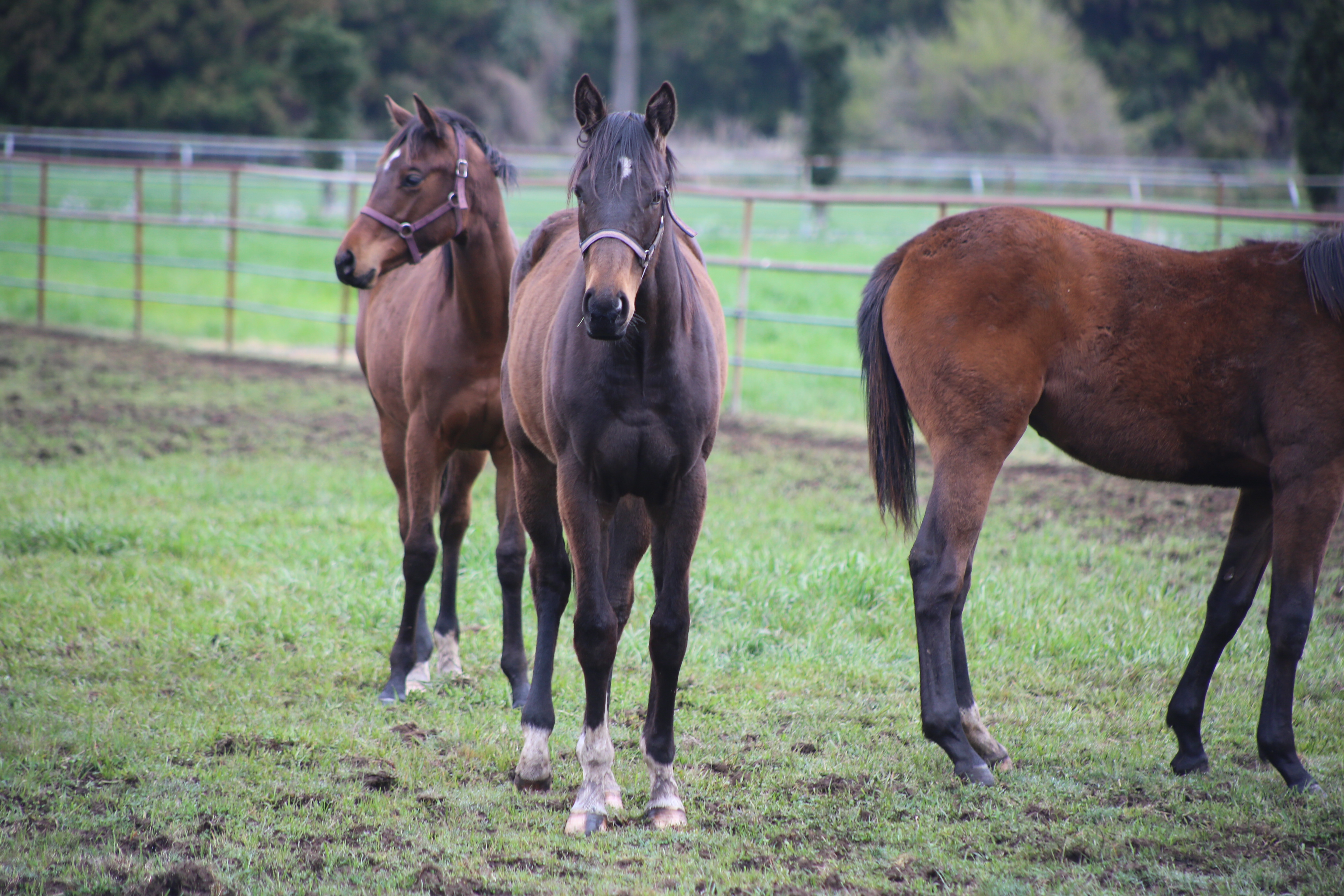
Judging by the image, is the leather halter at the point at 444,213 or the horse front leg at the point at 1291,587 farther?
the leather halter at the point at 444,213

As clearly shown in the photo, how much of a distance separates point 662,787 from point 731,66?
148ft

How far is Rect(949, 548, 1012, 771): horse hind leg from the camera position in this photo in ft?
11.0

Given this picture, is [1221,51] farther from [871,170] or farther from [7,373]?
[7,373]

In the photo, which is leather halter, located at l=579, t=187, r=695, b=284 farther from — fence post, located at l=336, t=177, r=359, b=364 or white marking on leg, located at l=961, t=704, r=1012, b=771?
fence post, located at l=336, t=177, r=359, b=364

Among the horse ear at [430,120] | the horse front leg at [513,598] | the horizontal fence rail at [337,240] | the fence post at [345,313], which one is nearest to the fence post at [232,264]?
the horizontal fence rail at [337,240]

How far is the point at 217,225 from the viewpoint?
11.1 m

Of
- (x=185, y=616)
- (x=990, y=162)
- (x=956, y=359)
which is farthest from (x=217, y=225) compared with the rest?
(x=990, y=162)

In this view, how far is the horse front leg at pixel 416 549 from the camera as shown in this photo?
400 centimetres

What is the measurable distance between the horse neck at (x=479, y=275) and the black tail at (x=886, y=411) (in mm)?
1428

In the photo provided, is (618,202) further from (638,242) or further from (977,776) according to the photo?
(977,776)

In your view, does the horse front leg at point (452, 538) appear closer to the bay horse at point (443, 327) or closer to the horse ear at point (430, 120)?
the bay horse at point (443, 327)

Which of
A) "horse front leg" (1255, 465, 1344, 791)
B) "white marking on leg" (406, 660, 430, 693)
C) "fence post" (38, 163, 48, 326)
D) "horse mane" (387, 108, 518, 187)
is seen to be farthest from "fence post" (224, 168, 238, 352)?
"horse front leg" (1255, 465, 1344, 791)

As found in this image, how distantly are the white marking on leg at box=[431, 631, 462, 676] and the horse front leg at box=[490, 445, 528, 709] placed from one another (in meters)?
0.35

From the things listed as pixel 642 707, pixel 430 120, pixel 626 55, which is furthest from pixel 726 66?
pixel 642 707
